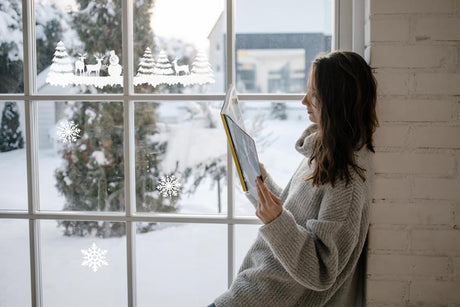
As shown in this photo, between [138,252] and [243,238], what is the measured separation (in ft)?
1.26

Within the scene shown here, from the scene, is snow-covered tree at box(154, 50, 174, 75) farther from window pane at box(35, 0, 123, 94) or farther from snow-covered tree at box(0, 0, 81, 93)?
snow-covered tree at box(0, 0, 81, 93)

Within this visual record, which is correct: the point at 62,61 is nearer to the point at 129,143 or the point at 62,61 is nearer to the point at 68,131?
the point at 68,131

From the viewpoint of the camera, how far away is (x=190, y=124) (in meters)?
1.66

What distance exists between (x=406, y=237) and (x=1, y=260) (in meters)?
1.43

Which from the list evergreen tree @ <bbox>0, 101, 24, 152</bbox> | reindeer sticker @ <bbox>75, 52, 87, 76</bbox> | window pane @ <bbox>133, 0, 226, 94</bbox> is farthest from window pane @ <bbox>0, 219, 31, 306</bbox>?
window pane @ <bbox>133, 0, 226, 94</bbox>

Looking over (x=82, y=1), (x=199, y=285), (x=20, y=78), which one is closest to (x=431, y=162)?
(x=199, y=285)

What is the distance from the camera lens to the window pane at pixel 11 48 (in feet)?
5.61

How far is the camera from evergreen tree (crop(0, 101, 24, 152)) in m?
1.73

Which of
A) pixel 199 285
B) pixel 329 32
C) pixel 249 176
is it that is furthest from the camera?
pixel 199 285

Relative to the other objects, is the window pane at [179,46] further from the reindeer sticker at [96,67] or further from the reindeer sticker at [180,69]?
the reindeer sticker at [96,67]

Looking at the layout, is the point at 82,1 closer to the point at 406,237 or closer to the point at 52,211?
the point at 52,211

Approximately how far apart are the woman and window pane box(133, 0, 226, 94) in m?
0.44

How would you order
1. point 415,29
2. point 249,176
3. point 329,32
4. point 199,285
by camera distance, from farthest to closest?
point 199,285
point 329,32
point 415,29
point 249,176

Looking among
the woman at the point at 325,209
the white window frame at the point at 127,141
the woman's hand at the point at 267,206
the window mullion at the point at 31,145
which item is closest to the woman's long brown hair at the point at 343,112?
→ the woman at the point at 325,209
